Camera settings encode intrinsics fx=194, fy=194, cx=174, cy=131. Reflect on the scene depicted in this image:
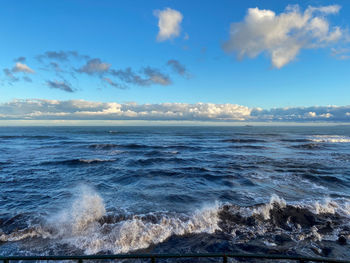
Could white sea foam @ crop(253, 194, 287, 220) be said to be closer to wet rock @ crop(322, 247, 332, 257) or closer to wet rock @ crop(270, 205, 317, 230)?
wet rock @ crop(270, 205, 317, 230)

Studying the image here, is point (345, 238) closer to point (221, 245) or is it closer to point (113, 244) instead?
point (221, 245)

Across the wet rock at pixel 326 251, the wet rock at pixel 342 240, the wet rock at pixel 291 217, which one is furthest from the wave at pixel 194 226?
the wet rock at pixel 326 251

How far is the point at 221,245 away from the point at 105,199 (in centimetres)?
833

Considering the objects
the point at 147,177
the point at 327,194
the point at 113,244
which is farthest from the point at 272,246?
the point at 147,177

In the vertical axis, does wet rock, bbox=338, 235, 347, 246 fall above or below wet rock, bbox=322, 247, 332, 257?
below

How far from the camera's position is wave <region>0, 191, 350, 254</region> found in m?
8.18

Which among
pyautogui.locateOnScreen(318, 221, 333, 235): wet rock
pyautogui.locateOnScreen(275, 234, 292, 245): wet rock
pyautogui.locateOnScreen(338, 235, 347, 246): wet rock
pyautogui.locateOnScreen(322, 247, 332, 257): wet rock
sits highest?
pyautogui.locateOnScreen(322, 247, 332, 257): wet rock

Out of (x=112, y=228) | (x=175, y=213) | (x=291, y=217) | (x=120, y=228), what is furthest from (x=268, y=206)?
(x=112, y=228)

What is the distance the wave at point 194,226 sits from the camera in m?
Result: 8.18

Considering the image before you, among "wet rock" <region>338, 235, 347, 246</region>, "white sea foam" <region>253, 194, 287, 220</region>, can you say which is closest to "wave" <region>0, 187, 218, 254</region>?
"white sea foam" <region>253, 194, 287, 220</region>

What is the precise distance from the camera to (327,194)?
13.9 m

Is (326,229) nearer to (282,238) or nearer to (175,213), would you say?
(282,238)

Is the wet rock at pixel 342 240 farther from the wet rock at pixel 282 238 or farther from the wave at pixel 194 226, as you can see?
the wet rock at pixel 282 238

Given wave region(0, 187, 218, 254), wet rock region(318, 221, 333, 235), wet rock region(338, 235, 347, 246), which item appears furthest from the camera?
wet rock region(318, 221, 333, 235)
